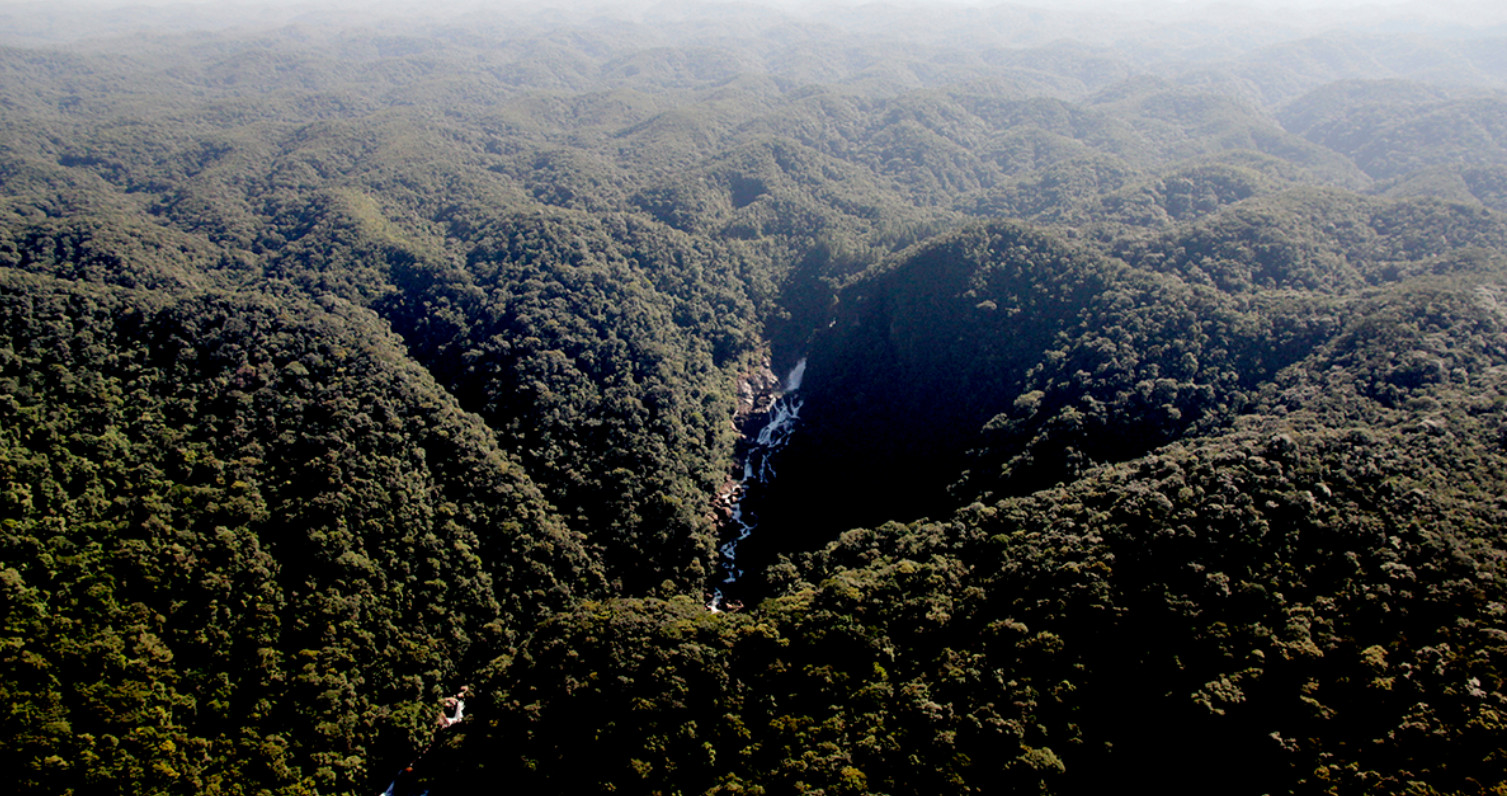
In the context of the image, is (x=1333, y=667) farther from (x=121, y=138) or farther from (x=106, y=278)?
(x=121, y=138)

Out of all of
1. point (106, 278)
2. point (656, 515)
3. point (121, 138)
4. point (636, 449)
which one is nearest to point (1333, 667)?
point (656, 515)

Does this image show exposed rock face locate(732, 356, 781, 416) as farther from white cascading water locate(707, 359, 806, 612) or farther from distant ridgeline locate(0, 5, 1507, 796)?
distant ridgeline locate(0, 5, 1507, 796)

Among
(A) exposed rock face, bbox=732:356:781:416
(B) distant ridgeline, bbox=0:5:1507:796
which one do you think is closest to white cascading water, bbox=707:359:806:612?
(A) exposed rock face, bbox=732:356:781:416

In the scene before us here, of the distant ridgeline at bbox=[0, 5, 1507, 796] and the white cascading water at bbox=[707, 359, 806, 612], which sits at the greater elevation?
the distant ridgeline at bbox=[0, 5, 1507, 796]

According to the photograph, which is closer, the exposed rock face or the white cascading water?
the white cascading water

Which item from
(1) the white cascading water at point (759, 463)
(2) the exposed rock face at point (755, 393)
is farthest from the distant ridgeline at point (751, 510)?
(2) the exposed rock face at point (755, 393)

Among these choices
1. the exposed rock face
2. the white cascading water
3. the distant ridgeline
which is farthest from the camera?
the exposed rock face

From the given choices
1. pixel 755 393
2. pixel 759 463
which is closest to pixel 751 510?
pixel 759 463
